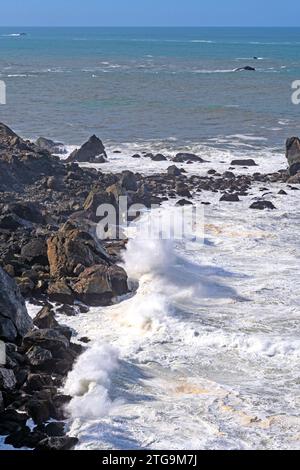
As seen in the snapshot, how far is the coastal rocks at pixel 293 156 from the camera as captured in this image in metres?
31.9

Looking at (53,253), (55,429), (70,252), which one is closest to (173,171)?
(53,253)

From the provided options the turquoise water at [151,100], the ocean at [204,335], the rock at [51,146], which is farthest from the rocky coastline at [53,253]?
the turquoise water at [151,100]

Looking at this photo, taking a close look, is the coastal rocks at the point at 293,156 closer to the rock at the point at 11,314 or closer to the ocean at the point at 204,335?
the ocean at the point at 204,335

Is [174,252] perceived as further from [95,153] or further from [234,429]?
[95,153]

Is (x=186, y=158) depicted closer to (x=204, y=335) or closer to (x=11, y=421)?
(x=204, y=335)

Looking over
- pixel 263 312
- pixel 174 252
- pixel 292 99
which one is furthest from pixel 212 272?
pixel 292 99

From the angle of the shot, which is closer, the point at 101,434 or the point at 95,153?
the point at 101,434

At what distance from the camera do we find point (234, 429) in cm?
1138

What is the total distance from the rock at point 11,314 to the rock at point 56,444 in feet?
10.9

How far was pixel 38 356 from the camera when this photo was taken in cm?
1284

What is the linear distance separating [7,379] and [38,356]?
108 cm

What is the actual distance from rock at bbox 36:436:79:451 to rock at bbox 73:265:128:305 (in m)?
5.89

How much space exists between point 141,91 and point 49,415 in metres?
57.0

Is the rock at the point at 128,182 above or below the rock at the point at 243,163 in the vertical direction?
above
